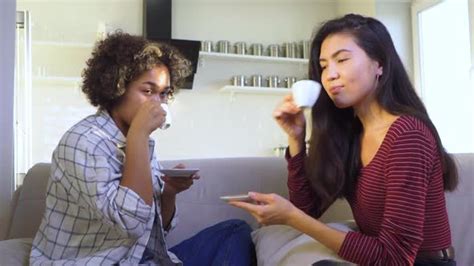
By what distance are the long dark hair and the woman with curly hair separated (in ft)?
0.97

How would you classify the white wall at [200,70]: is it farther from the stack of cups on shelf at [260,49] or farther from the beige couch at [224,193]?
the beige couch at [224,193]

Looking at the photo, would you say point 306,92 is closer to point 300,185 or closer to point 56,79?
point 300,185

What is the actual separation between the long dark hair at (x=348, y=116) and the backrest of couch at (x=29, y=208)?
881 millimetres

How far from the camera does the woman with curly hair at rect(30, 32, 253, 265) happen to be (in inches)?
38.9

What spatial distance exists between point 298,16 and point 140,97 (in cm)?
295

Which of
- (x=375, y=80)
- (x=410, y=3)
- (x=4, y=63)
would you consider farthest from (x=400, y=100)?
(x=410, y=3)

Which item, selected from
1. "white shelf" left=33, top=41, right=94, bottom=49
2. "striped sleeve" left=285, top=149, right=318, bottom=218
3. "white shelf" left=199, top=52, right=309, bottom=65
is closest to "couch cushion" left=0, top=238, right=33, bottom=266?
"striped sleeve" left=285, top=149, right=318, bottom=218

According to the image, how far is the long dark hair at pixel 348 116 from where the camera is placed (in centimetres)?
105

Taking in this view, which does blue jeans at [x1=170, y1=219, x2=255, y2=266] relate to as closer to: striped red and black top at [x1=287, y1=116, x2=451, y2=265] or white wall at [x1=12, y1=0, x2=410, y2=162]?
striped red and black top at [x1=287, y1=116, x2=451, y2=265]

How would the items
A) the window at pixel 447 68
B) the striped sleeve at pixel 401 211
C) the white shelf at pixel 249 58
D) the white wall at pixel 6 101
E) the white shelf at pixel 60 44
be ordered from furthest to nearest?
the white shelf at pixel 249 58, the white shelf at pixel 60 44, the window at pixel 447 68, the white wall at pixel 6 101, the striped sleeve at pixel 401 211

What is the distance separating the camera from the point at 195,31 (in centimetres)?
363

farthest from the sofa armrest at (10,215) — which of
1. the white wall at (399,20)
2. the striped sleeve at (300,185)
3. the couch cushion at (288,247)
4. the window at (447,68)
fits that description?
the white wall at (399,20)

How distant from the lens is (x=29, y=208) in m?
1.47

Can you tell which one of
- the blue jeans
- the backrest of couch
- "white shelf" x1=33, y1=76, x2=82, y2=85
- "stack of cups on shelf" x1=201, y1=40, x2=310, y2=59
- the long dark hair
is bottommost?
the blue jeans
